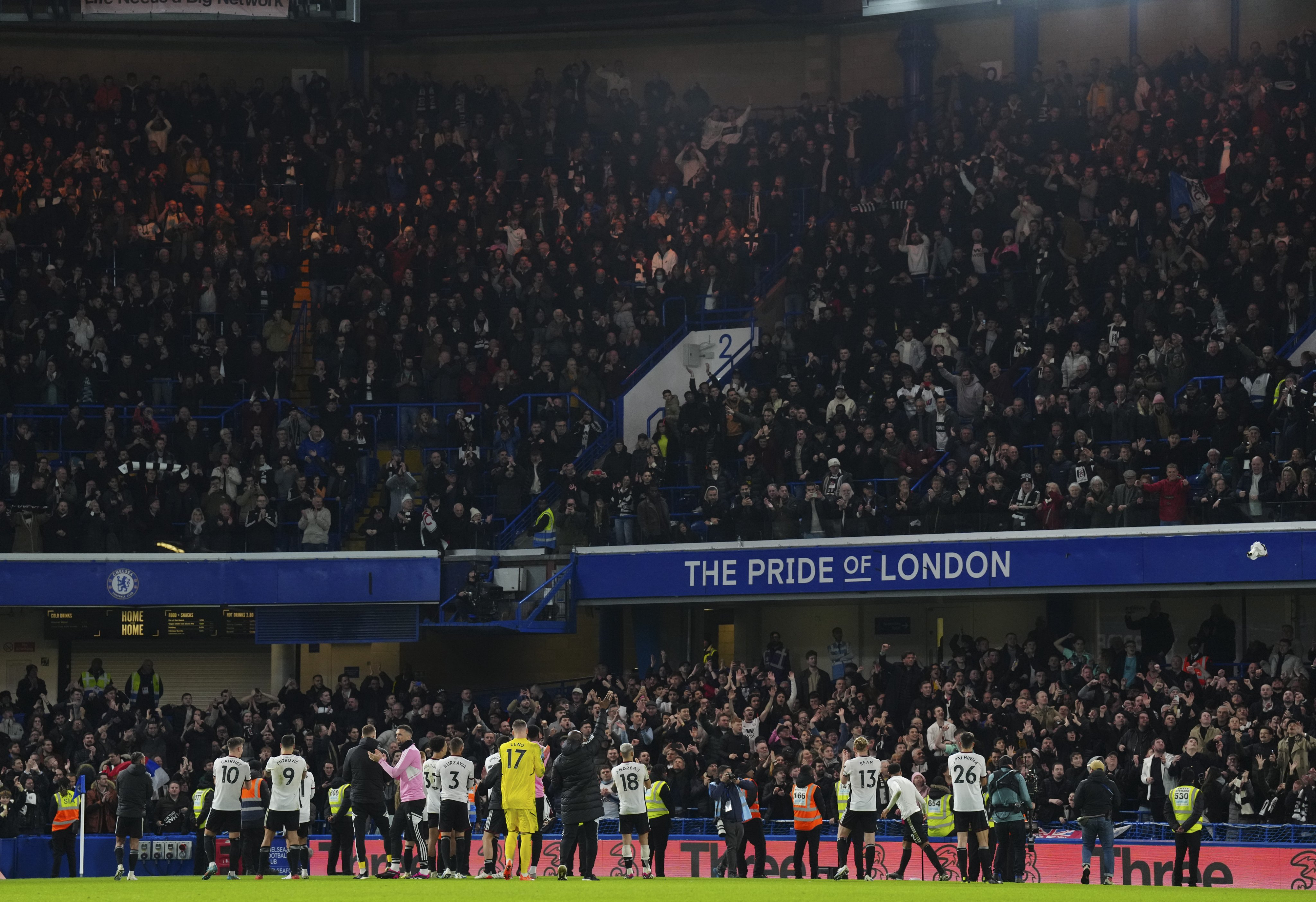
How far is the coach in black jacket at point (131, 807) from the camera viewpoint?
79.0 ft

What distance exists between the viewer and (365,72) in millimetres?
42812

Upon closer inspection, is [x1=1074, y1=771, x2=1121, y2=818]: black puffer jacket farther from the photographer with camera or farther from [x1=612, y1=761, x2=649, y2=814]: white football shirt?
[x1=612, y1=761, x2=649, y2=814]: white football shirt

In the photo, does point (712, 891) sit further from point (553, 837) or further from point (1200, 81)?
point (1200, 81)

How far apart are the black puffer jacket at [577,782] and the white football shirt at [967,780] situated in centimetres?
401

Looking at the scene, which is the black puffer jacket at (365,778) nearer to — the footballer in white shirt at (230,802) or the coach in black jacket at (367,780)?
the coach in black jacket at (367,780)

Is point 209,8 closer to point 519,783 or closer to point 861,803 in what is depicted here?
point 519,783

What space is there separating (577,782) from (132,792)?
24.3 ft

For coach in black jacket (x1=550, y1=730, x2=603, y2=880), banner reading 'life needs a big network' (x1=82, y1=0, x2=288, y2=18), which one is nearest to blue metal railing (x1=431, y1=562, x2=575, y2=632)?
banner reading 'life needs a big network' (x1=82, y1=0, x2=288, y2=18)

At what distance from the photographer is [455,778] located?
67.8 ft

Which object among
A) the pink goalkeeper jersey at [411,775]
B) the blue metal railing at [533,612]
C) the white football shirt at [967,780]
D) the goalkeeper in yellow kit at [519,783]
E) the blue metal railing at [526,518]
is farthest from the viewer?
the blue metal railing at [526,518]

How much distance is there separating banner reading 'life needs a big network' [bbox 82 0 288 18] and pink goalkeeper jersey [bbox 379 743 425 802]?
53.8ft

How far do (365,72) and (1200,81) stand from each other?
58.9 feet

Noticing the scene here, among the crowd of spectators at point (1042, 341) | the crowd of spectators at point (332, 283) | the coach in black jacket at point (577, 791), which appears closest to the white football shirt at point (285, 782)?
the coach in black jacket at point (577, 791)

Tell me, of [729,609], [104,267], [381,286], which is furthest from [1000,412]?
[104,267]
